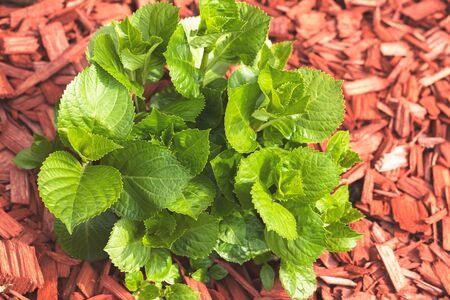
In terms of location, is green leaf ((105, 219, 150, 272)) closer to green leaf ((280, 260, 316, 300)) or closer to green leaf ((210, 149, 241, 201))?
green leaf ((210, 149, 241, 201))

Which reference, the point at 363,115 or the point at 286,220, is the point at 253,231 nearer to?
the point at 286,220

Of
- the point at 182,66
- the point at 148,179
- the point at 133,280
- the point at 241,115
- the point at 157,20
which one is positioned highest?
the point at 157,20

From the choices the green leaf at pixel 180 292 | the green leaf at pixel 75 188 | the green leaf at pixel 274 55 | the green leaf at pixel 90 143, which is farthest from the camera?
the green leaf at pixel 274 55

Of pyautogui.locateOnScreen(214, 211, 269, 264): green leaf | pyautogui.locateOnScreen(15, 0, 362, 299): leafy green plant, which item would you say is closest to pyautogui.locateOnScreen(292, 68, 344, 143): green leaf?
pyautogui.locateOnScreen(15, 0, 362, 299): leafy green plant

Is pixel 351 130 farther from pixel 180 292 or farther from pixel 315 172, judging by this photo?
pixel 180 292

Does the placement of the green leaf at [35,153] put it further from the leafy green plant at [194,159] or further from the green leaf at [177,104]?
the green leaf at [177,104]

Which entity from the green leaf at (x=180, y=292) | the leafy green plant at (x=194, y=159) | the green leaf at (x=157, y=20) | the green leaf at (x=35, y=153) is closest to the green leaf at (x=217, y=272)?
the leafy green plant at (x=194, y=159)

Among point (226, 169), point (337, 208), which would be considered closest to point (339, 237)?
point (337, 208)
